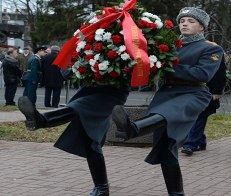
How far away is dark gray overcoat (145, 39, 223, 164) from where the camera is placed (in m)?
5.38

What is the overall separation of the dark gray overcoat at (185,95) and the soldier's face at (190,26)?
A: 0.51 feet

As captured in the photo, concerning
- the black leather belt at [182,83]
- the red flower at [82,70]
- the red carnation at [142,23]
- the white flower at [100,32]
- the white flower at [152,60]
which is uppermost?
the red carnation at [142,23]

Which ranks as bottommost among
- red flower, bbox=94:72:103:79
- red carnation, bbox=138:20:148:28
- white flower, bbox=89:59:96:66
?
red flower, bbox=94:72:103:79

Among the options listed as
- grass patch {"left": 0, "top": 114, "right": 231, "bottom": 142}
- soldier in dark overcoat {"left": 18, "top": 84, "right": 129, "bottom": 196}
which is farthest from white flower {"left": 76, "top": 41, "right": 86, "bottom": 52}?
grass patch {"left": 0, "top": 114, "right": 231, "bottom": 142}

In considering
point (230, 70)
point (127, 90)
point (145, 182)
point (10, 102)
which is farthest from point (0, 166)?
point (10, 102)

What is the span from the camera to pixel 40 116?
216 inches

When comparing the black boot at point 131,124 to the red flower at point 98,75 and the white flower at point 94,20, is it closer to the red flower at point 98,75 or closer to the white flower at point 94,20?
the red flower at point 98,75

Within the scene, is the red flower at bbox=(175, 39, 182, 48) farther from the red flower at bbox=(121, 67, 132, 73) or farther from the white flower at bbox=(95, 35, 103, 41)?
the white flower at bbox=(95, 35, 103, 41)

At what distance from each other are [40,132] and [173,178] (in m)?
5.63

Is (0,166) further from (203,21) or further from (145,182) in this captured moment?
(203,21)

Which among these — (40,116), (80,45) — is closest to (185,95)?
(80,45)

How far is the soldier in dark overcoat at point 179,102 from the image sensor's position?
5.37 metres

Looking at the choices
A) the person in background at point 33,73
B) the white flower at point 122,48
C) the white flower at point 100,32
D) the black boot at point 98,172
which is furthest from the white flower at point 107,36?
the person in background at point 33,73

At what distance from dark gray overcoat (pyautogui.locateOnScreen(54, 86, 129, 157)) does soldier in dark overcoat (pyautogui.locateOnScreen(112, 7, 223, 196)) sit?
42cm
